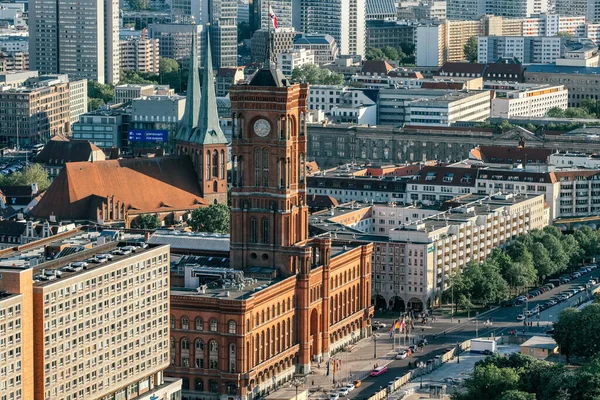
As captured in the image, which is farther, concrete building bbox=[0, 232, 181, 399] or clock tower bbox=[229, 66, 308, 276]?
A: clock tower bbox=[229, 66, 308, 276]

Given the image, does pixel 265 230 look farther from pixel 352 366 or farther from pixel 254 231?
pixel 352 366

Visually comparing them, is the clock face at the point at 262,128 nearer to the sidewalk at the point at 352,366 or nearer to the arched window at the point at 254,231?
the arched window at the point at 254,231

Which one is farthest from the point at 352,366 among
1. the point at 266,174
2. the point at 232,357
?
the point at 266,174

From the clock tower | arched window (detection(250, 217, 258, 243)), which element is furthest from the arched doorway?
arched window (detection(250, 217, 258, 243))

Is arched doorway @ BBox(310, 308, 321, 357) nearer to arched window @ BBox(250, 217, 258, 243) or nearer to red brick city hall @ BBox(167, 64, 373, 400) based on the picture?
red brick city hall @ BBox(167, 64, 373, 400)

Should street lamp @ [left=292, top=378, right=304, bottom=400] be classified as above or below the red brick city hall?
below

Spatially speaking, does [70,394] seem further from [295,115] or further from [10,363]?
[295,115]
